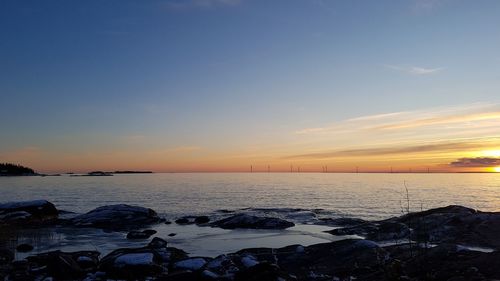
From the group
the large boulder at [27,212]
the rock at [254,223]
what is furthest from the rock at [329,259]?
the large boulder at [27,212]

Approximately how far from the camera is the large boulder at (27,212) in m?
42.6

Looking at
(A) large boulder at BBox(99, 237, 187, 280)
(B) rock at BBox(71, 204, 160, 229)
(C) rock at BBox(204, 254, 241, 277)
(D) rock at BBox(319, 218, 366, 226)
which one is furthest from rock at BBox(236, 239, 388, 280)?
(B) rock at BBox(71, 204, 160, 229)

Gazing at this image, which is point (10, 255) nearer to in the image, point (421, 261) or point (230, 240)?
point (230, 240)

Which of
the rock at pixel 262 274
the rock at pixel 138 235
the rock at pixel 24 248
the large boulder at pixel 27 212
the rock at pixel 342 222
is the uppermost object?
the large boulder at pixel 27 212

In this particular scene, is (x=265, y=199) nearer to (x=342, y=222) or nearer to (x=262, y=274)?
(x=342, y=222)

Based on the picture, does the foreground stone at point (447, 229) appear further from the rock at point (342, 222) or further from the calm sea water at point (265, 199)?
the calm sea water at point (265, 199)

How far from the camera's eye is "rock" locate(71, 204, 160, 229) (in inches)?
1601

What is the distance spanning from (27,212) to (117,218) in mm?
11368

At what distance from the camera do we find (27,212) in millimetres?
45656

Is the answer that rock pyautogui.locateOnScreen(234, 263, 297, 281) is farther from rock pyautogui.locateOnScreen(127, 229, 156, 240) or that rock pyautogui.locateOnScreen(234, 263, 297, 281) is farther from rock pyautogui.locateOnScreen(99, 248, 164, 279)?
rock pyautogui.locateOnScreen(127, 229, 156, 240)

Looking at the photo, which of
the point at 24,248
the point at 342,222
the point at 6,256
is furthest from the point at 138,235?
the point at 342,222

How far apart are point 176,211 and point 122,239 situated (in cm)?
2291

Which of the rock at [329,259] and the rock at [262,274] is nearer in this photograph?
the rock at [262,274]

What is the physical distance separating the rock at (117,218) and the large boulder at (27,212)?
5.23m
